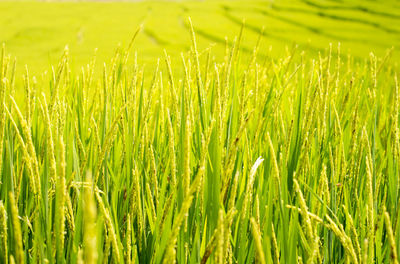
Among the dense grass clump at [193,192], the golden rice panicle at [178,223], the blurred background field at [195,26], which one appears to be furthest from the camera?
the blurred background field at [195,26]

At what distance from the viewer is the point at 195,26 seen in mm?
11930

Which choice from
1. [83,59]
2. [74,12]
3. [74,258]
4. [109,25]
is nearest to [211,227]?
[74,258]

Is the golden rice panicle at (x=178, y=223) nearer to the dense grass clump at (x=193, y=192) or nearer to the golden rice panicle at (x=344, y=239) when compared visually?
the dense grass clump at (x=193, y=192)

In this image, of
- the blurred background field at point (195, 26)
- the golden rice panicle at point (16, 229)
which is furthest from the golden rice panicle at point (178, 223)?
the blurred background field at point (195, 26)

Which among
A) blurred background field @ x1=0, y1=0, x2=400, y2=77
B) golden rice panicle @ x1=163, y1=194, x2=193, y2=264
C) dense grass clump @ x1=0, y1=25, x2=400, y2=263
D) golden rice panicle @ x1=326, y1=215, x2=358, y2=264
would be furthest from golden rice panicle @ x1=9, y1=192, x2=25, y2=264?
blurred background field @ x1=0, y1=0, x2=400, y2=77

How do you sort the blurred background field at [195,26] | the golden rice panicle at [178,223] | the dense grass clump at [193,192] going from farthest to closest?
the blurred background field at [195,26] → the dense grass clump at [193,192] → the golden rice panicle at [178,223]

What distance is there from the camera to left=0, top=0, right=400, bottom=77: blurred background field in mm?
10156

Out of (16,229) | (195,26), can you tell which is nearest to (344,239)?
(16,229)

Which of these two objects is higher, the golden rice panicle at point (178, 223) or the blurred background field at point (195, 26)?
the golden rice panicle at point (178, 223)

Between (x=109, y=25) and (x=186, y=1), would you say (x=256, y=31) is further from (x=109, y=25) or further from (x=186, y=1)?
(x=186, y=1)

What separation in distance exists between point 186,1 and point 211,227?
1785 centimetres

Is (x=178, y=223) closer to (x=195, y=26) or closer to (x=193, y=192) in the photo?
(x=193, y=192)

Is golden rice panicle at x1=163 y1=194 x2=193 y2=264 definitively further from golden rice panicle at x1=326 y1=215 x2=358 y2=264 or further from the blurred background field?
the blurred background field

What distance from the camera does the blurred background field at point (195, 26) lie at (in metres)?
10.2
